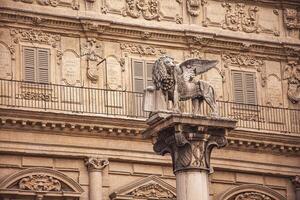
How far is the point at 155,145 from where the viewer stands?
33406 millimetres

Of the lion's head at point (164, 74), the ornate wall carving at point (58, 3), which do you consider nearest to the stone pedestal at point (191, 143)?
the lion's head at point (164, 74)

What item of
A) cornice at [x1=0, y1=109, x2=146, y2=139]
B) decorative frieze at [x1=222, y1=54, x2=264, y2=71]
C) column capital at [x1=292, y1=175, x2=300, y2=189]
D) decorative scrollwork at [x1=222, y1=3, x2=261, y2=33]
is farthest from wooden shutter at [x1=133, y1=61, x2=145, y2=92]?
column capital at [x1=292, y1=175, x2=300, y2=189]

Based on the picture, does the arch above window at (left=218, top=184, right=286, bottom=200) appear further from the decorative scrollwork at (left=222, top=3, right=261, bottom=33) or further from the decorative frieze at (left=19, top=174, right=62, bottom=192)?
the decorative frieze at (left=19, top=174, right=62, bottom=192)

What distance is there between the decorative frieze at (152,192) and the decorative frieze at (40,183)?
285cm

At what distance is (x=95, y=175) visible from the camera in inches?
1709

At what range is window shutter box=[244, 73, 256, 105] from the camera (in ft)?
158

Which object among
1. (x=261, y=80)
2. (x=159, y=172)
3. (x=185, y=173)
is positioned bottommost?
(x=185, y=173)

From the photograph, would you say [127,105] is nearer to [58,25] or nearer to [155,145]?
[58,25]

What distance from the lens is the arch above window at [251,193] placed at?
151ft

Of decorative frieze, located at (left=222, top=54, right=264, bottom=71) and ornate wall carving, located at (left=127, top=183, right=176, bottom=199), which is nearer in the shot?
ornate wall carving, located at (left=127, top=183, right=176, bottom=199)

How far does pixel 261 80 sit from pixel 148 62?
16.3 feet

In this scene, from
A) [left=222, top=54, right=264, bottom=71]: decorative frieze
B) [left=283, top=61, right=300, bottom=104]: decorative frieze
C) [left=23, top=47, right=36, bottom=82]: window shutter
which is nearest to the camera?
[left=23, top=47, right=36, bottom=82]: window shutter

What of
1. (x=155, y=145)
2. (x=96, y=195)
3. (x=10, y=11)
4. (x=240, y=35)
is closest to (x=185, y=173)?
(x=155, y=145)

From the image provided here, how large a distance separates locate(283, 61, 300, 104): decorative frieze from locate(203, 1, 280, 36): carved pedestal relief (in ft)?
4.70
